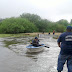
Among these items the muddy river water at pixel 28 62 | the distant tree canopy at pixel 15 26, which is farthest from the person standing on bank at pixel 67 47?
the distant tree canopy at pixel 15 26

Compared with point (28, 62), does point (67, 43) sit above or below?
above

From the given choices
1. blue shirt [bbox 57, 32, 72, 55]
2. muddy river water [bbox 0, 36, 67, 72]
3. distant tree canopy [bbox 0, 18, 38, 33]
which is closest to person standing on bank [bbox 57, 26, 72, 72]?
blue shirt [bbox 57, 32, 72, 55]

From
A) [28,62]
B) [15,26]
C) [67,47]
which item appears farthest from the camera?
[15,26]

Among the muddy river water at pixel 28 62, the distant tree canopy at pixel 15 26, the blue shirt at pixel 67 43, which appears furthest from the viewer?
the distant tree canopy at pixel 15 26

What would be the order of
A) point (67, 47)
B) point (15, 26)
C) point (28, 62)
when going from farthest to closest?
point (15, 26) < point (28, 62) < point (67, 47)

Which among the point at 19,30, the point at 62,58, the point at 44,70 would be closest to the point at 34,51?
the point at 44,70

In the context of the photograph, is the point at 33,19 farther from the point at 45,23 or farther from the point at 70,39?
the point at 70,39

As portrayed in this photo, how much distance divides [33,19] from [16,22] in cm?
1567

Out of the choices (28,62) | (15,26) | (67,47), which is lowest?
(28,62)

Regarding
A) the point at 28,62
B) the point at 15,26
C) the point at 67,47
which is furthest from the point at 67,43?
the point at 15,26

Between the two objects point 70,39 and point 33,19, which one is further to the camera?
point 33,19

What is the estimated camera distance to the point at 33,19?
222 ft

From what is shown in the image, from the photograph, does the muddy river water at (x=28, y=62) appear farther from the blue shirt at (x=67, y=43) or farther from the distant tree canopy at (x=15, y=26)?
the distant tree canopy at (x=15, y=26)

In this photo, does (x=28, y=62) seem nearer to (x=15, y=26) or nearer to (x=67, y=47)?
(x=67, y=47)
